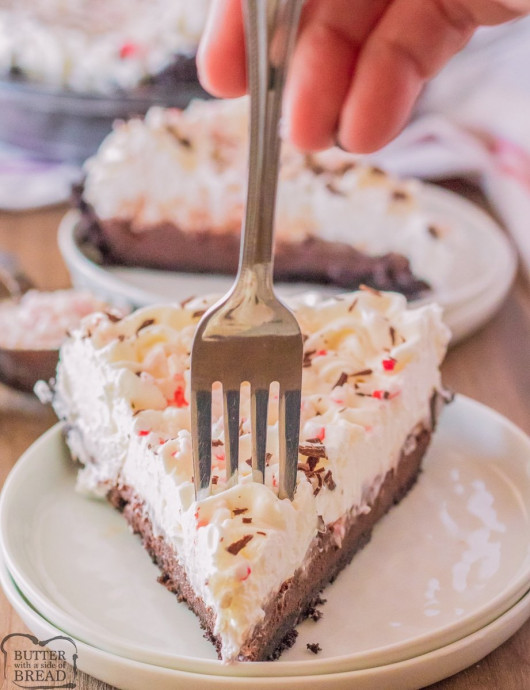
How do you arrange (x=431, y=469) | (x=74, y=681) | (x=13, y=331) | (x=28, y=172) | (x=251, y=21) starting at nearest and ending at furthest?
(x=251, y=21) < (x=74, y=681) < (x=431, y=469) < (x=13, y=331) < (x=28, y=172)

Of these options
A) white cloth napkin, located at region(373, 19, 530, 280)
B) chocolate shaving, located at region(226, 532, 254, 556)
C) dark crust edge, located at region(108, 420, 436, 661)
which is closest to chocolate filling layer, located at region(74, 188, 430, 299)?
white cloth napkin, located at region(373, 19, 530, 280)

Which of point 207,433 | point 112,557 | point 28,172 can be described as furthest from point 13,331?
point 28,172

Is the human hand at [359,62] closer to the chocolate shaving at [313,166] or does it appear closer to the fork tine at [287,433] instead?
the fork tine at [287,433]

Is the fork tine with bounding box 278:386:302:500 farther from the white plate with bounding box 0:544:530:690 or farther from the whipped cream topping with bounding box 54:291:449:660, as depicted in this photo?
the white plate with bounding box 0:544:530:690

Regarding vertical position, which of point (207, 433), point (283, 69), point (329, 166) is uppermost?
point (283, 69)

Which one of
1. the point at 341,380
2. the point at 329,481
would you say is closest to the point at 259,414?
the point at 329,481

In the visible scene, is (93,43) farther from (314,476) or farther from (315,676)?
(315,676)

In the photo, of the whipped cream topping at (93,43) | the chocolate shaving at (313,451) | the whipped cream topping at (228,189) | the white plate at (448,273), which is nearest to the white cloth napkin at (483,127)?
the white plate at (448,273)

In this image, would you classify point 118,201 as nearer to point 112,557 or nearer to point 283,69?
point 112,557
